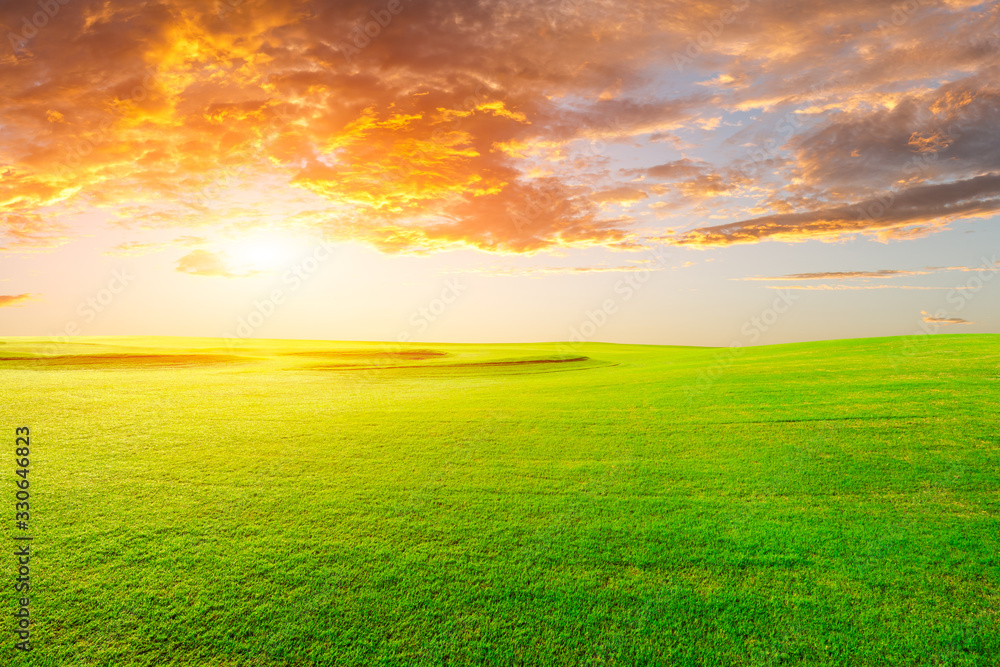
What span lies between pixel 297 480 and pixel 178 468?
273cm

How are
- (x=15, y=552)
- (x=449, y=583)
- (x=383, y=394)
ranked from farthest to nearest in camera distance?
(x=383, y=394), (x=15, y=552), (x=449, y=583)

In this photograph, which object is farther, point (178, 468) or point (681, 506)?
point (178, 468)

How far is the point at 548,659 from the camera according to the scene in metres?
4.68

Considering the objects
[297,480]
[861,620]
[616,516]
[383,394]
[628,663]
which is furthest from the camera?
[383,394]

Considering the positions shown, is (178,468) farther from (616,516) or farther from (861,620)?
(861,620)

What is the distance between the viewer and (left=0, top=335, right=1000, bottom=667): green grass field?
489cm

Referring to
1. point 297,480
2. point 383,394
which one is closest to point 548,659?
point 297,480

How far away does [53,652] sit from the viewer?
464 cm

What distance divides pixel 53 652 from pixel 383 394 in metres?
14.6

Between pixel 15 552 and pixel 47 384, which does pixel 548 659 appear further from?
pixel 47 384

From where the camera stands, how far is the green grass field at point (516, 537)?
4.89 metres

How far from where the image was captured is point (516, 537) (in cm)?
671

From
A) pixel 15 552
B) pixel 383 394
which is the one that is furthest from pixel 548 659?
pixel 383 394

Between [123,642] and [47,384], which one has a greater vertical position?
[47,384]
